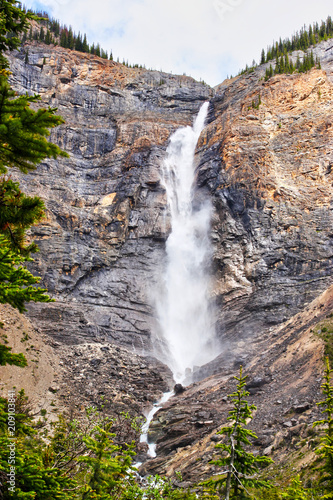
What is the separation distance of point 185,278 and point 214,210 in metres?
10.3

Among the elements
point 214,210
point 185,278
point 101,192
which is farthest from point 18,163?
point 101,192

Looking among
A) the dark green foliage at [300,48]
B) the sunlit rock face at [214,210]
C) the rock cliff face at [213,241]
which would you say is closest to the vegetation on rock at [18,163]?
the rock cliff face at [213,241]

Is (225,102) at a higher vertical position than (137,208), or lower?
higher

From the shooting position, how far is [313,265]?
134 feet

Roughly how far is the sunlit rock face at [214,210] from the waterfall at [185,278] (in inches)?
67.5

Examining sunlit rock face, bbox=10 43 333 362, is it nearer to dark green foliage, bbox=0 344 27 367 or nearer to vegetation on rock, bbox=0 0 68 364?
vegetation on rock, bbox=0 0 68 364

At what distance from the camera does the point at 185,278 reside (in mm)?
50750

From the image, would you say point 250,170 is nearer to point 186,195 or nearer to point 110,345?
point 186,195

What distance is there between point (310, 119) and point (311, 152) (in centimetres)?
576

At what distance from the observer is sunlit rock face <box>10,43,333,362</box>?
41.9 metres

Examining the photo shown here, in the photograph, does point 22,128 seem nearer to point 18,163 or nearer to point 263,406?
point 18,163

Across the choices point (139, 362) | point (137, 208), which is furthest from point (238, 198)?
point (139, 362)

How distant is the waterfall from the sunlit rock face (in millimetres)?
1715

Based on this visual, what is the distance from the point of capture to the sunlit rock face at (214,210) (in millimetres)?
41938
